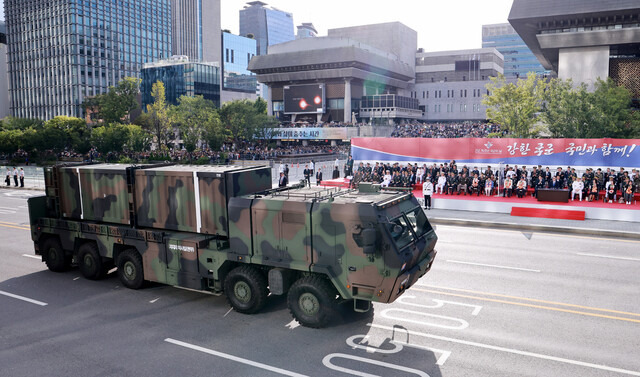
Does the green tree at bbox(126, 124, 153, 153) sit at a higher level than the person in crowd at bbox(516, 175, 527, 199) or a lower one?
higher

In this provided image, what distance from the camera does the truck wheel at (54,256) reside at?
14250 millimetres

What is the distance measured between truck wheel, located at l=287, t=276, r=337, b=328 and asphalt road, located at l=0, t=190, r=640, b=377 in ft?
0.90

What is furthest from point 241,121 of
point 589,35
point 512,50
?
point 512,50

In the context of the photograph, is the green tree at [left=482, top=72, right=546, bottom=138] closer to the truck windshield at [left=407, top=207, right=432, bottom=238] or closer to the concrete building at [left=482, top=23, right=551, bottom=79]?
the truck windshield at [left=407, top=207, right=432, bottom=238]

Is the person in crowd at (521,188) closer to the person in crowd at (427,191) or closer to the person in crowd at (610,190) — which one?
the person in crowd at (610,190)

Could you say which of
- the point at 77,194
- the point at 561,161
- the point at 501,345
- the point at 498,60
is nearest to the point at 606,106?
the point at 561,161

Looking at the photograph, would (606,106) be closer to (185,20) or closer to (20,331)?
(20,331)

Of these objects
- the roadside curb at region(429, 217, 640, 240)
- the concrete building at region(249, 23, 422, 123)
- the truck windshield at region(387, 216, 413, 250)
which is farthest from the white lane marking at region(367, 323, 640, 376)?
the concrete building at region(249, 23, 422, 123)

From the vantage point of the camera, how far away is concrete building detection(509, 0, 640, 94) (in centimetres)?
5538

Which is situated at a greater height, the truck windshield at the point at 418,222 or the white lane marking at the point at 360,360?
the truck windshield at the point at 418,222

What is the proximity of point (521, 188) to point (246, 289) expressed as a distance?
2276 cm

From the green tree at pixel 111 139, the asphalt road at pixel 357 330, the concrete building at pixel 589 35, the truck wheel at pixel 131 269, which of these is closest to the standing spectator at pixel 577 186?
the asphalt road at pixel 357 330

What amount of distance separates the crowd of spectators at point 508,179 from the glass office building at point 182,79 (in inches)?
3895

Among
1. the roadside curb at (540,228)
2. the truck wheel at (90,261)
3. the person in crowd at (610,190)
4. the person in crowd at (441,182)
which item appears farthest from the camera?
the person in crowd at (441,182)
